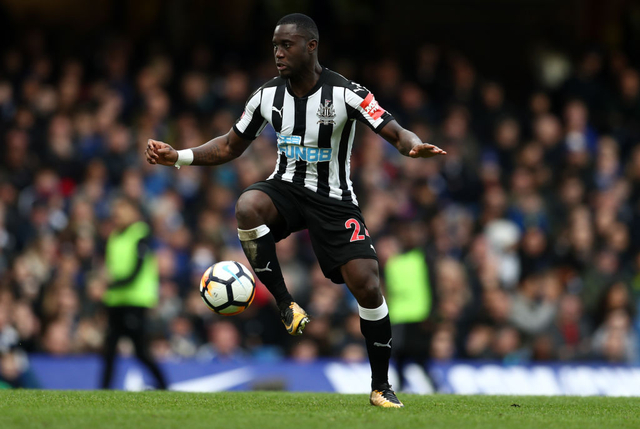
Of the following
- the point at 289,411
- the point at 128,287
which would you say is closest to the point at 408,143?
the point at 289,411

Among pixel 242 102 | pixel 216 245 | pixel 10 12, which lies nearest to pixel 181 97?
pixel 242 102

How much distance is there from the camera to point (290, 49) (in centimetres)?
638

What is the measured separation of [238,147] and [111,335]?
4.31 metres

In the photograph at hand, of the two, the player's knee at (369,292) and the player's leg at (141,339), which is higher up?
the player's knee at (369,292)

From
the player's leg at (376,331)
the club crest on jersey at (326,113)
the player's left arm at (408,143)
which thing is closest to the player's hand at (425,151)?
the player's left arm at (408,143)

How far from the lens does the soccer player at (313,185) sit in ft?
21.0

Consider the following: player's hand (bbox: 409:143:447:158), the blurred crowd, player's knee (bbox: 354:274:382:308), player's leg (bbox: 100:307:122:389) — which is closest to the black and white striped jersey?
player's hand (bbox: 409:143:447:158)

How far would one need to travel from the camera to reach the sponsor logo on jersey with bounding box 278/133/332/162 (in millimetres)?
6523

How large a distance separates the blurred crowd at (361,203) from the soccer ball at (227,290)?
478 cm

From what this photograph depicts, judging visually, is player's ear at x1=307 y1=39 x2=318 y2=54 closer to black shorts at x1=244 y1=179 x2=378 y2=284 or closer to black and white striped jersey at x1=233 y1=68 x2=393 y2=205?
black and white striped jersey at x1=233 y1=68 x2=393 y2=205

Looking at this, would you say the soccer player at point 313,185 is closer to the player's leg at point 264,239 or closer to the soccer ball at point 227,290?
the player's leg at point 264,239

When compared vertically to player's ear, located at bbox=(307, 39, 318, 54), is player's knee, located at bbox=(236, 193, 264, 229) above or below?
below

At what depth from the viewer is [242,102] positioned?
1473 cm

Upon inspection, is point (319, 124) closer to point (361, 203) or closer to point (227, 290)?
point (227, 290)
